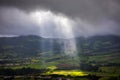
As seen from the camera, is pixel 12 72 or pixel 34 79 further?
pixel 12 72

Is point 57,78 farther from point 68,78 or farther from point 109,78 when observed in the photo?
point 109,78

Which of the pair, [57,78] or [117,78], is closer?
[117,78]

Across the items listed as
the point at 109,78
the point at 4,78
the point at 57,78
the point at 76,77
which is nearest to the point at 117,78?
the point at 109,78

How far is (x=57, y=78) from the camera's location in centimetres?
10794

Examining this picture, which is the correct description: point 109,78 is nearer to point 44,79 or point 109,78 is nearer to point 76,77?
point 76,77

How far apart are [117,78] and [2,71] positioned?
7420 cm

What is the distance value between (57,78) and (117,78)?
30.6 metres

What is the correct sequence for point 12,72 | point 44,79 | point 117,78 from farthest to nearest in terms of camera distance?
point 12,72 → point 44,79 → point 117,78

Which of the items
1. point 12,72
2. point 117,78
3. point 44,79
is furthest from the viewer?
point 12,72

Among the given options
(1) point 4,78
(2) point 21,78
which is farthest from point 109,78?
(1) point 4,78

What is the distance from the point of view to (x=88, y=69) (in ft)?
449

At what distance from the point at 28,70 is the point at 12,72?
1052 centimetres

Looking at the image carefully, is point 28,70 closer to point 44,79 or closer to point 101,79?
point 44,79

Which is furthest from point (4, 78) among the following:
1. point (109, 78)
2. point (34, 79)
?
point (109, 78)
